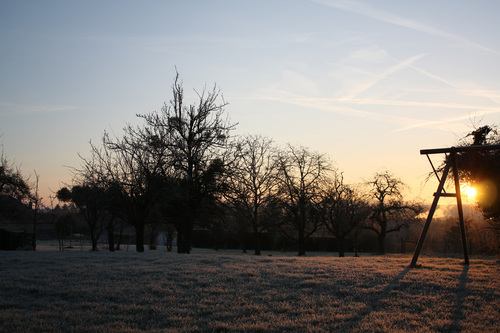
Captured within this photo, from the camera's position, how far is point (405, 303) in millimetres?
8242

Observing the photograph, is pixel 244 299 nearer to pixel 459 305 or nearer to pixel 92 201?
pixel 459 305

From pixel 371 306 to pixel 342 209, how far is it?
3371 cm

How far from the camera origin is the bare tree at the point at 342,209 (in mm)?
40969

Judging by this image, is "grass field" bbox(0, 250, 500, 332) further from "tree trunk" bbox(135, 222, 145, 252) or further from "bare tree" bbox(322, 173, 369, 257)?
"bare tree" bbox(322, 173, 369, 257)

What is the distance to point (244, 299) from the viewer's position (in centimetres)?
841

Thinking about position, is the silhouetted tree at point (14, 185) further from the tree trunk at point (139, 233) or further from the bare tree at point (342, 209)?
the bare tree at point (342, 209)

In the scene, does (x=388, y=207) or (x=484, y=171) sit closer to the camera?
(x=484, y=171)

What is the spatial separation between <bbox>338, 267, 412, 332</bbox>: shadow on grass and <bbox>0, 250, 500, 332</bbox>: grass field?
0.06 feet

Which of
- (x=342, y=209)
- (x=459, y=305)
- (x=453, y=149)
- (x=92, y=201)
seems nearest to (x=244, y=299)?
(x=459, y=305)

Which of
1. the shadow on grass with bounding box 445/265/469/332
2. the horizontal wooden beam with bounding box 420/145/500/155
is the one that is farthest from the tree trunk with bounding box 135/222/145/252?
the shadow on grass with bounding box 445/265/469/332

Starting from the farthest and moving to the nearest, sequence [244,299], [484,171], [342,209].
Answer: [342,209] < [484,171] < [244,299]

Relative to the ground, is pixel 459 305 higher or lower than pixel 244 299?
lower

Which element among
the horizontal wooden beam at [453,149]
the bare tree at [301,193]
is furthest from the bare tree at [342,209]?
the horizontal wooden beam at [453,149]

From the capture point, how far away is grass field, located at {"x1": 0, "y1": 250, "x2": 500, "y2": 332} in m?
6.73
